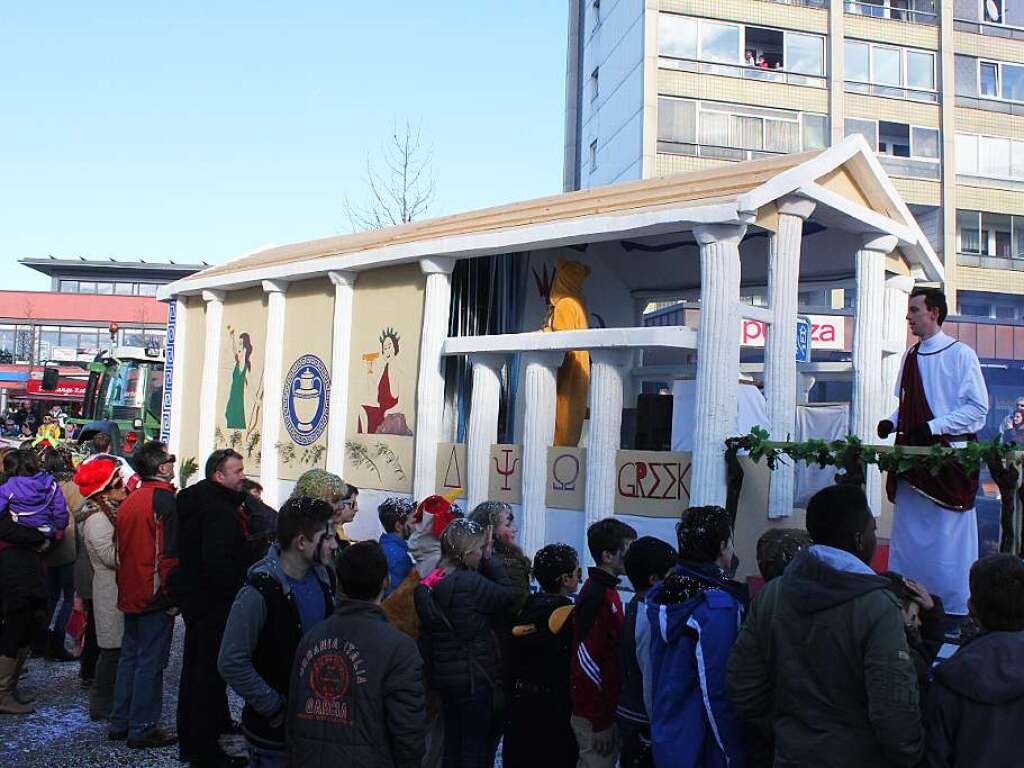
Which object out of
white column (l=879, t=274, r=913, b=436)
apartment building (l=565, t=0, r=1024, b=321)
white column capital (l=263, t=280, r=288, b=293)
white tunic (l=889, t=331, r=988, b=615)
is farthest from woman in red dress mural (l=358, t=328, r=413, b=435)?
apartment building (l=565, t=0, r=1024, b=321)

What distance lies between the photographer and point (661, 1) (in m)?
30.8

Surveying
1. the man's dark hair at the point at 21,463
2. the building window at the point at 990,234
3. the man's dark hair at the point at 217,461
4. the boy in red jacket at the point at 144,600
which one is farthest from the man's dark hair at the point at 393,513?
the building window at the point at 990,234

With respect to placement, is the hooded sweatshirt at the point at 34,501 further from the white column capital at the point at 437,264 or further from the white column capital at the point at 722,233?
the white column capital at the point at 722,233

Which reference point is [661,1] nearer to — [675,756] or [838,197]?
[838,197]

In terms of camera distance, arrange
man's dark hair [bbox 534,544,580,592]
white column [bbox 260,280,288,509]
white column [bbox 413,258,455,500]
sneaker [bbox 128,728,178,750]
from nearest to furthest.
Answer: man's dark hair [bbox 534,544,580,592] → sneaker [bbox 128,728,178,750] → white column [bbox 413,258,455,500] → white column [bbox 260,280,288,509]

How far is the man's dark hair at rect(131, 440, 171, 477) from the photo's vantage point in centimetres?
659

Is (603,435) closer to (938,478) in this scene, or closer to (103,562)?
(938,478)

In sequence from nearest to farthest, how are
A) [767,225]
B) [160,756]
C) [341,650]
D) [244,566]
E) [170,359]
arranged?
[341,650] < [244,566] < [160,756] < [767,225] < [170,359]

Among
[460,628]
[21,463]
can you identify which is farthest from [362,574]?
[21,463]

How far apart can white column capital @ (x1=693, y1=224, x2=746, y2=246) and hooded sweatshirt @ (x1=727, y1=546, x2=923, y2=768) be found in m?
5.40

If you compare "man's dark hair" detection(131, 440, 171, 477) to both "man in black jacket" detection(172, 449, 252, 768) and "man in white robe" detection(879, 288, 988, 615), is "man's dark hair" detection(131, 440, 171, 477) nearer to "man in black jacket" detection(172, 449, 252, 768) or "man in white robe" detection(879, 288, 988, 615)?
"man in black jacket" detection(172, 449, 252, 768)

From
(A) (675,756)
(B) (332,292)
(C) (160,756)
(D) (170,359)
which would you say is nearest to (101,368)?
(D) (170,359)

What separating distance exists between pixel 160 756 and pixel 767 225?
607 cm

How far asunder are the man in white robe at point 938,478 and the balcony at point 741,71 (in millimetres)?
26052
